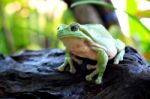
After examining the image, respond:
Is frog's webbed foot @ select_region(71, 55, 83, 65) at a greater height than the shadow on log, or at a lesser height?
greater

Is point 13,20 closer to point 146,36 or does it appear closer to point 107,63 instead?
point 146,36

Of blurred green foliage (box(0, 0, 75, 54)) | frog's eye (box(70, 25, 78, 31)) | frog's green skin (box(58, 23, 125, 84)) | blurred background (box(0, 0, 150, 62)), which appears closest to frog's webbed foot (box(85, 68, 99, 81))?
frog's green skin (box(58, 23, 125, 84))

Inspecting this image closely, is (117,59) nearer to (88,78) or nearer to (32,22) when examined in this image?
(88,78)

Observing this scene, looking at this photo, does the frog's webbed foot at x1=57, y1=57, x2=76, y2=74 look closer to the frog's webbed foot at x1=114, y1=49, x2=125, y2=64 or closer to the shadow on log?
the shadow on log

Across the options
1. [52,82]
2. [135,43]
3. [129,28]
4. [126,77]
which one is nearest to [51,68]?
[52,82]

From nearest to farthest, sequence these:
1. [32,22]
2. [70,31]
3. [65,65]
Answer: [70,31]
[65,65]
[32,22]

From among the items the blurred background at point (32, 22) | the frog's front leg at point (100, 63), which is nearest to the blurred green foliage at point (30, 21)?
the blurred background at point (32, 22)

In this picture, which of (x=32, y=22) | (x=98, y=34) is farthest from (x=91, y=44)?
(x=32, y=22)
